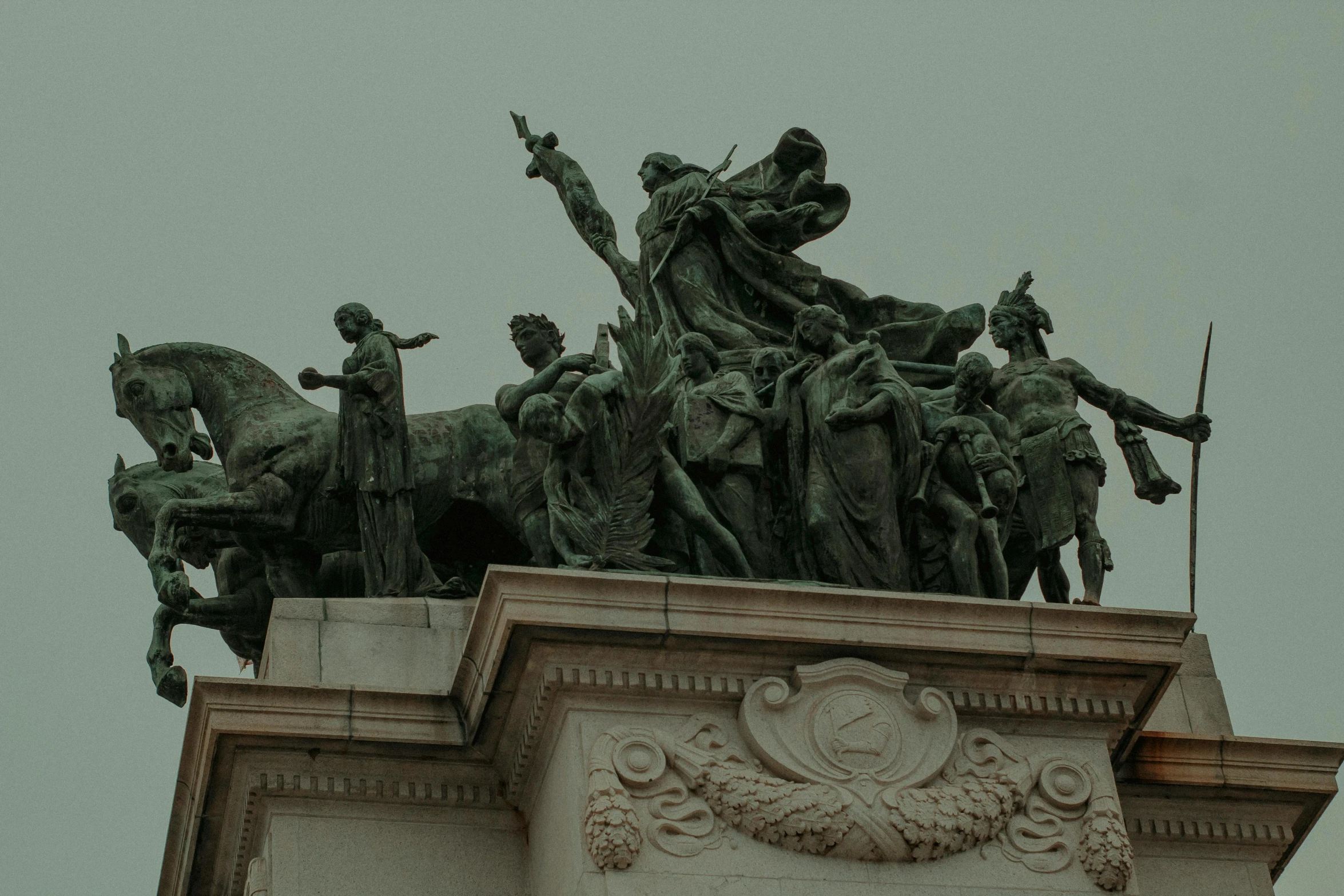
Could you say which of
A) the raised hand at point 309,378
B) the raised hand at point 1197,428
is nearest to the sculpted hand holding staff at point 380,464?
the raised hand at point 309,378

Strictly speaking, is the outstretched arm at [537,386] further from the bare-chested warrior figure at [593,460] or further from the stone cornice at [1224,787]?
the stone cornice at [1224,787]

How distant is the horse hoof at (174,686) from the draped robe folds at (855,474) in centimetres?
428

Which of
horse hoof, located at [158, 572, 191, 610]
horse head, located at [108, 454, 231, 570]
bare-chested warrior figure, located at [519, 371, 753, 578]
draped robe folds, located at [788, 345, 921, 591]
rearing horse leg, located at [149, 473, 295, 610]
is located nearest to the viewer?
bare-chested warrior figure, located at [519, 371, 753, 578]

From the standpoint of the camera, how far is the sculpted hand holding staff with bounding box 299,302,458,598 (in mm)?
17531

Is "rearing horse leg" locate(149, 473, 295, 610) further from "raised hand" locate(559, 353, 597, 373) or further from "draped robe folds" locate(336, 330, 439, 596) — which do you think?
"raised hand" locate(559, 353, 597, 373)

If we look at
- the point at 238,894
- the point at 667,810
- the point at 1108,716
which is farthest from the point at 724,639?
the point at 238,894

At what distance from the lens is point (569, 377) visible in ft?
58.3

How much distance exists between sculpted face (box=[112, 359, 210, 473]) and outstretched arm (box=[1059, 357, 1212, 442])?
6.17 metres

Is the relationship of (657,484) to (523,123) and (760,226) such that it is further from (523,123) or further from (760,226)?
(523,123)

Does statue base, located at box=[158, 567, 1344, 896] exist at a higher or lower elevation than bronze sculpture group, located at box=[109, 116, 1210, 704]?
lower

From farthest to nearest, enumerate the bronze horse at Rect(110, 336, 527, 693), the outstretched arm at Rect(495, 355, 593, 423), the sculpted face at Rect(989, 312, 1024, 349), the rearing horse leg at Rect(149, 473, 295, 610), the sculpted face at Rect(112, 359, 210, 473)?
1. the sculpted face at Rect(989, 312, 1024, 349)
2. the sculpted face at Rect(112, 359, 210, 473)
3. the bronze horse at Rect(110, 336, 527, 693)
4. the rearing horse leg at Rect(149, 473, 295, 610)
5. the outstretched arm at Rect(495, 355, 593, 423)

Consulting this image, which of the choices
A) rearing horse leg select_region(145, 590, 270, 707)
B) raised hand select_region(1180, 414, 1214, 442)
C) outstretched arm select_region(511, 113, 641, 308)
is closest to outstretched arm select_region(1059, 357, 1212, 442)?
raised hand select_region(1180, 414, 1214, 442)

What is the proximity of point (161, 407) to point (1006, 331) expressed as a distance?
5967mm

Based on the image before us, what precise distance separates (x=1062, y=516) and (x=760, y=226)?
12.9 ft
